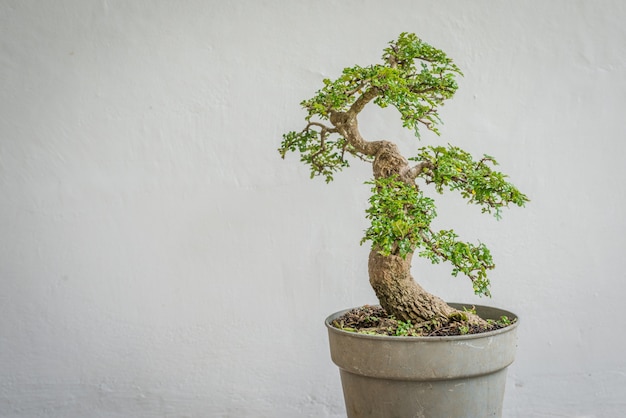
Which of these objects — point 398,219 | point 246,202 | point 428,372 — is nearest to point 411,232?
point 398,219

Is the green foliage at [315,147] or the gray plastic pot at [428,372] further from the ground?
the green foliage at [315,147]

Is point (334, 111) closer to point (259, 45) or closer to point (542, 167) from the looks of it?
point (259, 45)

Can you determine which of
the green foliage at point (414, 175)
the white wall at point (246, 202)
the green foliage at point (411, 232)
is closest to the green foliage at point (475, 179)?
the green foliage at point (414, 175)

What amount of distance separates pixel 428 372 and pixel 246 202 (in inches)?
41.5

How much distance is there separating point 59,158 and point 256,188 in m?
0.71

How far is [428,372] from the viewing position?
58.6 inches

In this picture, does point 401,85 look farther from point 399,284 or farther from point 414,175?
point 399,284

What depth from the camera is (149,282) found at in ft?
7.50

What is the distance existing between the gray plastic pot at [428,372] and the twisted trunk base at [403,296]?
159 millimetres

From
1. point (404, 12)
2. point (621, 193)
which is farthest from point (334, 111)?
point (621, 193)

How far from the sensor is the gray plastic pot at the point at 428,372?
149 cm

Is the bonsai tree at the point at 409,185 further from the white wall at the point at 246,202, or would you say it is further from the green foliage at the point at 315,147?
the white wall at the point at 246,202

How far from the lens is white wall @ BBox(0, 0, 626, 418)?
7.39 ft

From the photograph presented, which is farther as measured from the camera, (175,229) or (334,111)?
(175,229)
